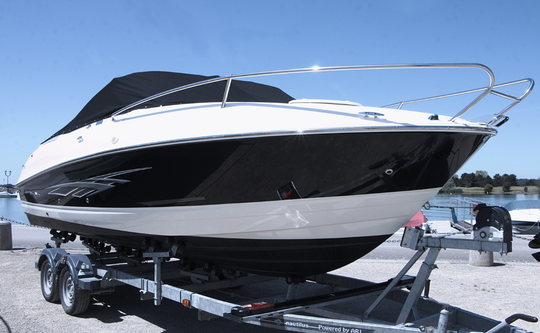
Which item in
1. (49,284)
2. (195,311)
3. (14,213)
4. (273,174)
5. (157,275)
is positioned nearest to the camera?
(273,174)

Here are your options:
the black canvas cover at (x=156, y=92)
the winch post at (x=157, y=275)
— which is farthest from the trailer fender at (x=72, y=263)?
the black canvas cover at (x=156, y=92)

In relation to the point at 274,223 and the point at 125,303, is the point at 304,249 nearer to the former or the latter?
the point at 274,223

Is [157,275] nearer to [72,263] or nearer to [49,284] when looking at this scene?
[72,263]

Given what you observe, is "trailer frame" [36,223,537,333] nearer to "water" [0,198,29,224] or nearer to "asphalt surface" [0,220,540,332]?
"asphalt surface" [0,220,540,332]

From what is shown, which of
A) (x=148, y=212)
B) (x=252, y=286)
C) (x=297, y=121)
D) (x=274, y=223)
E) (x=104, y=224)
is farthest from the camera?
(x=252, y=286)

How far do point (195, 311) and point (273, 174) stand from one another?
2346 mm

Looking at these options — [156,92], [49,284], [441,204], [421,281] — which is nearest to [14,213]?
[49,284]

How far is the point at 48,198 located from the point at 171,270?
1804mm

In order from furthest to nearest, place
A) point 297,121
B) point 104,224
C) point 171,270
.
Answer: point 171,270 → point 104,224 → point 297,121

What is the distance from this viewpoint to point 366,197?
9.57 feet

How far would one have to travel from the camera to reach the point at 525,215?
487 inches

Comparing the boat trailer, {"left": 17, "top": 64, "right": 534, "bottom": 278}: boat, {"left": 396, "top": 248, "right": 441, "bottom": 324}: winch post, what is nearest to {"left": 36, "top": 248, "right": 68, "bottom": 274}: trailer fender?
the boat trailer

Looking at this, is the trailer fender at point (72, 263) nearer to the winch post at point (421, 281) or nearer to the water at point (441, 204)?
the winch post at point (421, 281)

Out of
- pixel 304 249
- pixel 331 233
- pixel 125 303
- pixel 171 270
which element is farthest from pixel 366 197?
pixel 125 303
